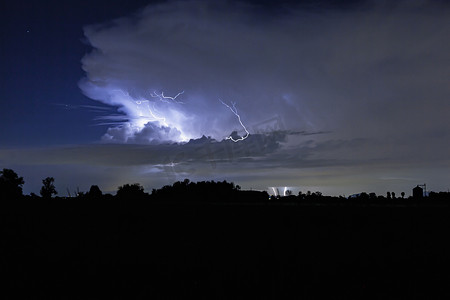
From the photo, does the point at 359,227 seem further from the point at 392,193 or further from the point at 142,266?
the point at 392,193

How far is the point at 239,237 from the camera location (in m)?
14.6

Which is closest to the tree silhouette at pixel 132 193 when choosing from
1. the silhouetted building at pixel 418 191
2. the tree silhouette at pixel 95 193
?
the tree silhouette at pixel 95 193

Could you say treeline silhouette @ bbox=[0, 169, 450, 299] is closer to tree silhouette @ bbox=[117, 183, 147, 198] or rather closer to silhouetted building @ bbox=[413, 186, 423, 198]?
tree silhouette @ bbox=[117, 183, 147, 198]

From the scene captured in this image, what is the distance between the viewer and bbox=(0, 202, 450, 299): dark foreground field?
31.3 ft

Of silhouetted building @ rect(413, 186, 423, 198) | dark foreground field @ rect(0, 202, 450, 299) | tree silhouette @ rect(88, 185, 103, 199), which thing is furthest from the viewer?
silhouetted building @ rect(413, 186, 423, 198)

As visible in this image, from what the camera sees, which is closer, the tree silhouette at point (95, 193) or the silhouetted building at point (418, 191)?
the tree silhouette at point (95, 193)

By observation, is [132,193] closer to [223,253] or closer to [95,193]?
[95,193]

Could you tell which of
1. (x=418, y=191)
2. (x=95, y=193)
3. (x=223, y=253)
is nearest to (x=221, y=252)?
(x=223, y=253)

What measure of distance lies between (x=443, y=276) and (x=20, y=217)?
15.2 metres

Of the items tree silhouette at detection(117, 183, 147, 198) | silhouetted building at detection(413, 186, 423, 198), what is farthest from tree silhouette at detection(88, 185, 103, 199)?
silhouetted building at detection(413, 186, 423, 198)

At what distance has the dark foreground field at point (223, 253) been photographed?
31.3 feet

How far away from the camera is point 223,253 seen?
1245cm

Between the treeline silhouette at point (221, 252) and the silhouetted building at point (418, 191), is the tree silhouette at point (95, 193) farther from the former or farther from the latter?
the silhouetted building at point (418, 191)

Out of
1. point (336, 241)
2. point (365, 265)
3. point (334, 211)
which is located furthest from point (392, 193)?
Result: point (365, 265)
